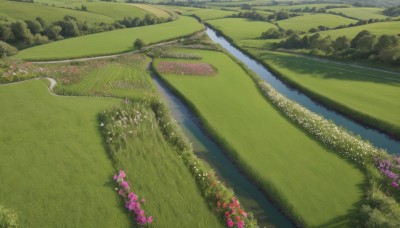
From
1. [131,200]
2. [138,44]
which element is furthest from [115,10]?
[131,200]

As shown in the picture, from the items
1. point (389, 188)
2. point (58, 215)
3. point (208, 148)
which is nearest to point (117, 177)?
point (58, 215)

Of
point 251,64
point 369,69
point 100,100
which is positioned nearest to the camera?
point 100,100

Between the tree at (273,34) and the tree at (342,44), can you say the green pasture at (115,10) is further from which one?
the tree at (342,44)

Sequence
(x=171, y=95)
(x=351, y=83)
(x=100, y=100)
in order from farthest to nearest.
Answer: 1. (x=351, y=83)
2. (x=171, y=95)
3. (x=100, y=100)

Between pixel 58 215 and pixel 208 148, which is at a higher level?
pixel 58 215

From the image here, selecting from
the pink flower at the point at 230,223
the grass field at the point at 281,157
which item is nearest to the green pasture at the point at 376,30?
the grass field at the point at 281,157

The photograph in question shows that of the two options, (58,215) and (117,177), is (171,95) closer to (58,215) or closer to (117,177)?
(117,177)

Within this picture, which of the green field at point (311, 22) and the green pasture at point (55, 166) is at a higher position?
the green pasture at point (55, 166)
